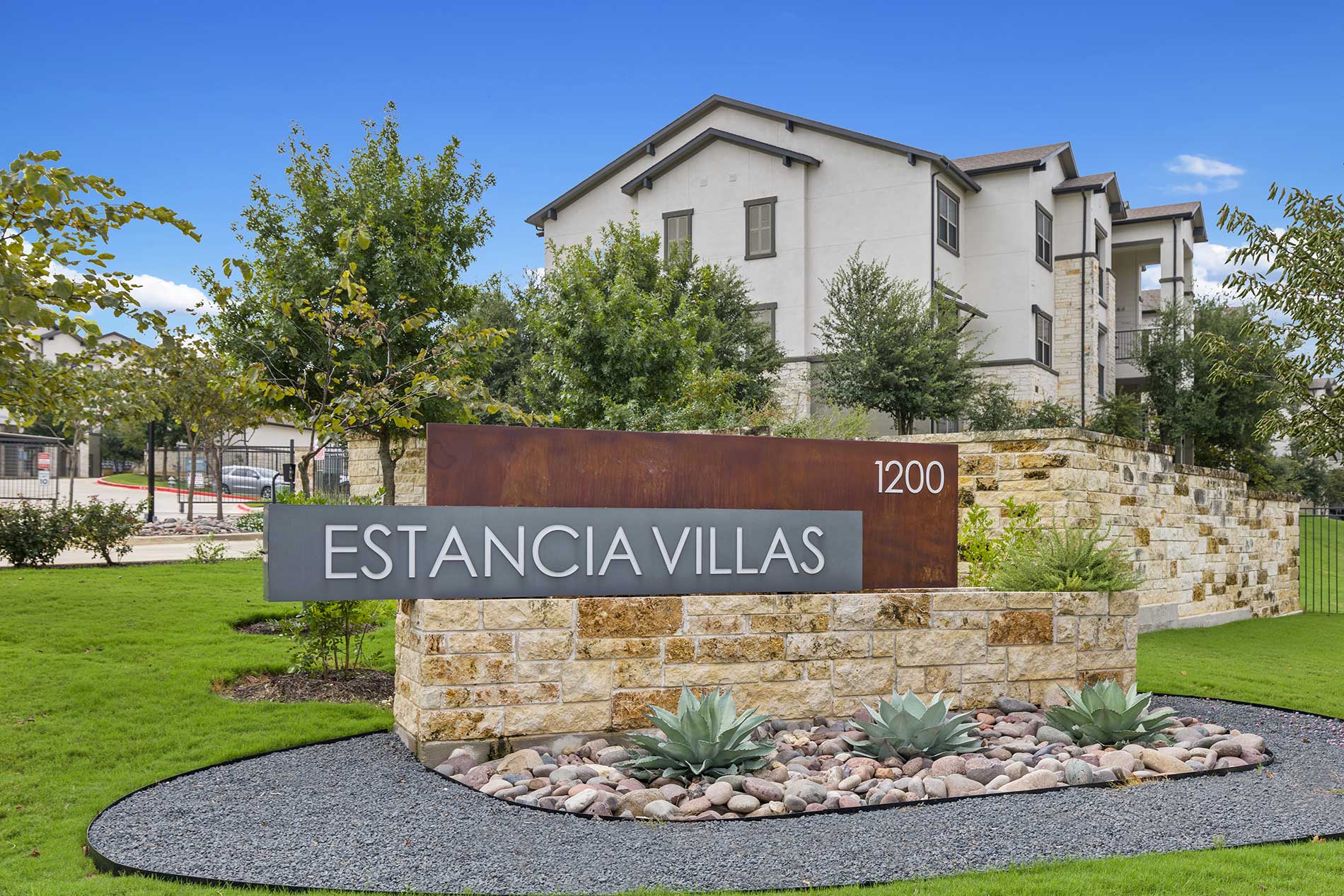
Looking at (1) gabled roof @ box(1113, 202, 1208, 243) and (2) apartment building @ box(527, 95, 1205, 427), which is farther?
(1) gabled roof @ box(1113, 202, 1208, 243)

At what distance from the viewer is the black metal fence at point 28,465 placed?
37531 millimetres

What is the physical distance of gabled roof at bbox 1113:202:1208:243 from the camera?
35.2 m

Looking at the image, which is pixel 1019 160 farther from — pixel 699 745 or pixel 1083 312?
pixel 699 745

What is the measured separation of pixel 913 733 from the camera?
6328 mm

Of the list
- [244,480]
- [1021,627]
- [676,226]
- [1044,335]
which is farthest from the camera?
[244,480]

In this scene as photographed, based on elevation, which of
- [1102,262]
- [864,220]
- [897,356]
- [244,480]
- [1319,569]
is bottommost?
[1319,569]

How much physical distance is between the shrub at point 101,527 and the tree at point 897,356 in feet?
49.3

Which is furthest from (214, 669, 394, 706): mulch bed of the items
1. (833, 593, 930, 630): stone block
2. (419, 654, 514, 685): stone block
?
(833, 593, 930, 630): stone block

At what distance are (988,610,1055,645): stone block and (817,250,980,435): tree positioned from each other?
15.0m

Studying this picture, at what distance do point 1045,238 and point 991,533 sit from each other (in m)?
21.1

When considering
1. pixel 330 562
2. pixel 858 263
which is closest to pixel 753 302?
pixel 858 263

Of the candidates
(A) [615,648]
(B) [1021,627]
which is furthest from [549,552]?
(B) [1021,627]

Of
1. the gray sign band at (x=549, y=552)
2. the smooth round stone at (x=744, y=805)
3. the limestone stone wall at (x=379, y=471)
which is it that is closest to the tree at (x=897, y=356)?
the limestone stone wall at (x=379, y=471)

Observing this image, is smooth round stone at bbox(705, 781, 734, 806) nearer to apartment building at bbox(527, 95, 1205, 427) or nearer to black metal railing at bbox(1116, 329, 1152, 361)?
apartment building at bbox(527, 95, 1205, 427)
